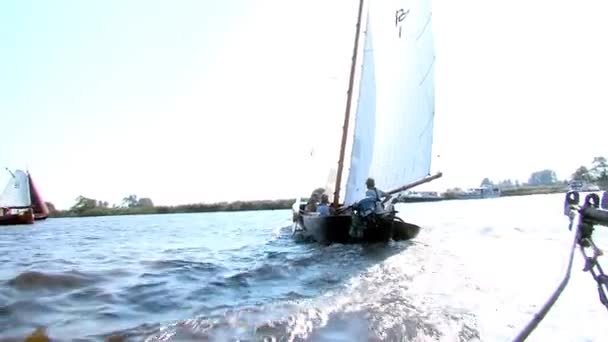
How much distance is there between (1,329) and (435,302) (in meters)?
5.67

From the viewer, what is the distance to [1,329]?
6016mm

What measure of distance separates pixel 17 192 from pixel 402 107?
2030 inches

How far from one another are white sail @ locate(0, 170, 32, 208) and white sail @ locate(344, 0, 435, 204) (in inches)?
1942

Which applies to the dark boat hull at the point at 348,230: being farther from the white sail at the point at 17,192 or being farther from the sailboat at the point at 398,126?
the white sail at the point at 17,192

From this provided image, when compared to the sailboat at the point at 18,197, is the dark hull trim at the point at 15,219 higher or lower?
lower

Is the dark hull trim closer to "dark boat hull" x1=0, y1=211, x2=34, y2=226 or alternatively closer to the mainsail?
"dark boat hull" x1=0, y1=211, x2=34, y2=226

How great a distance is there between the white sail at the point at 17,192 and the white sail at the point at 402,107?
4933 cm

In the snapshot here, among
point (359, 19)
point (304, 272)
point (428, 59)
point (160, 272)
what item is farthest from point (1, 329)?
point (359, 19)

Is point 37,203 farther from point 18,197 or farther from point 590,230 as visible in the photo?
point 590,230

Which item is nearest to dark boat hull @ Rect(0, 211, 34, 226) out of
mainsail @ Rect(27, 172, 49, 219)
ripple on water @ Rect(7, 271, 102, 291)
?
mainsail @ Rect(27, 172, 49, 219)

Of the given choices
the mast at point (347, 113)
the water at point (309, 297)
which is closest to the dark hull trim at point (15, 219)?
the water at point (309, 297)

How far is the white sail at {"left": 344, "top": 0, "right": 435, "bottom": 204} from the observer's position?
53.0ft

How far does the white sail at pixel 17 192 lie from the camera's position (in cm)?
5353

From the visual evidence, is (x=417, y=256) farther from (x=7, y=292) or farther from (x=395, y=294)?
(x=7, y=292)
